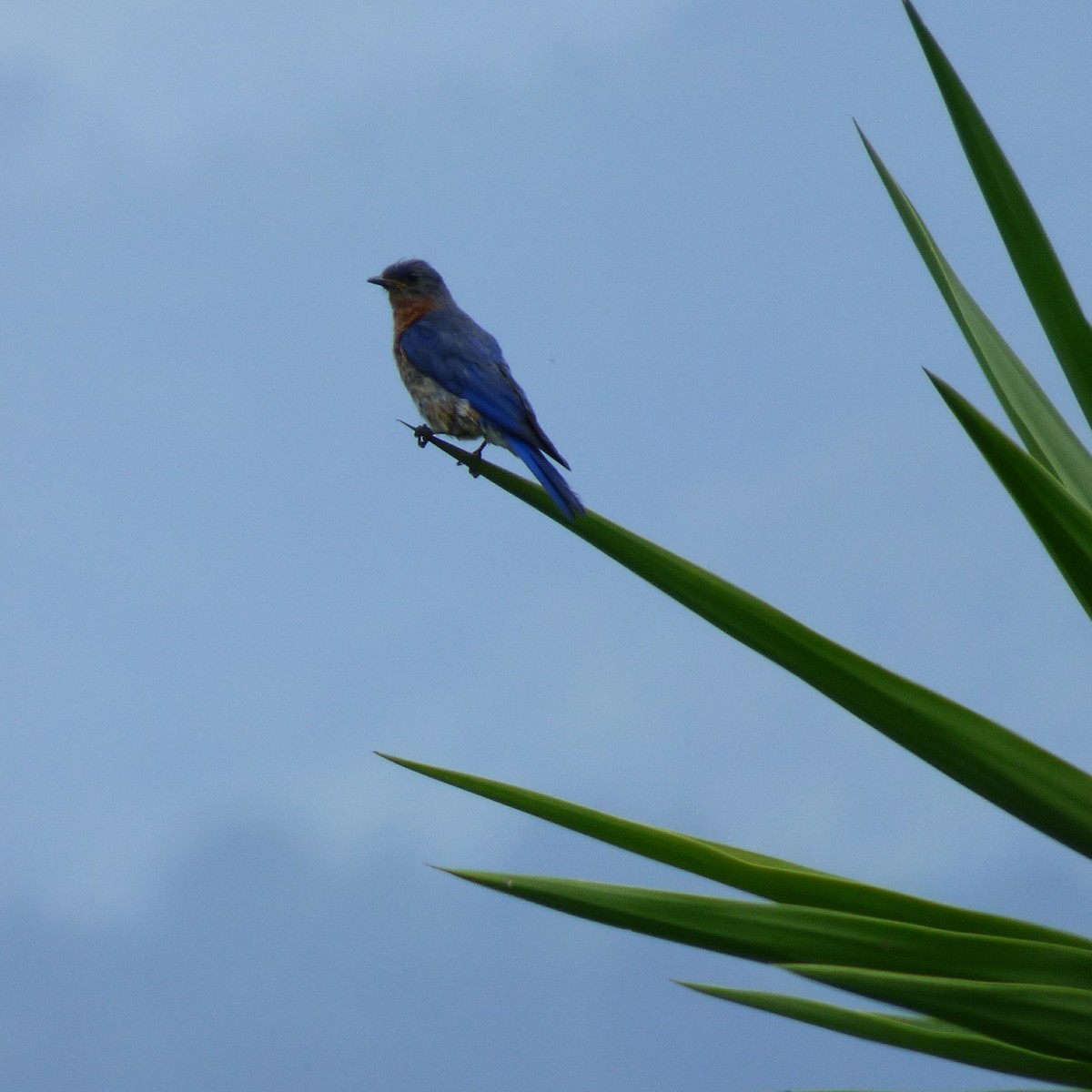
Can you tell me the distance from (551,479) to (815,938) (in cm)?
153

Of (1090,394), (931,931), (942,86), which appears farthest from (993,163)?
(931,931)

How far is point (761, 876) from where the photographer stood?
2.23m

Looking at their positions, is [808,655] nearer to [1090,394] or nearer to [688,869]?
[688,869]

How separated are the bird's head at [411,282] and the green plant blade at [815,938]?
4.78m

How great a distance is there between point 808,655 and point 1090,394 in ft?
2.23

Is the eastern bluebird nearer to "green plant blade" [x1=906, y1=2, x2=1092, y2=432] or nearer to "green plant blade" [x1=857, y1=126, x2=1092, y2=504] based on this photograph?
"green plant blade" [x1=857, y1=126, x2=1092, y2=504]

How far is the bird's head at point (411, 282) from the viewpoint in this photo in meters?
6.76

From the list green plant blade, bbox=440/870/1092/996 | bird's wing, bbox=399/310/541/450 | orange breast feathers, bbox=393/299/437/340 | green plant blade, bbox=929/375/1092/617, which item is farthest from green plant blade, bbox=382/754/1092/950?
orange breast feathers, bbox=393/299/437/340

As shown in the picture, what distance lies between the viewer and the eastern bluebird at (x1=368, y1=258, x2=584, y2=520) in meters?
4.77

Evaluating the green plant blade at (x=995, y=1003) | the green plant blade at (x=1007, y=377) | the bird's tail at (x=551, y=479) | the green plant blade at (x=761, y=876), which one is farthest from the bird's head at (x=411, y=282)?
the green plant blade at (x=995, y=1003)

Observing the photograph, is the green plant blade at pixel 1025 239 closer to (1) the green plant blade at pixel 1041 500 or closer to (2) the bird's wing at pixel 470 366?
(1) the green plant blade at pixel 1041 500

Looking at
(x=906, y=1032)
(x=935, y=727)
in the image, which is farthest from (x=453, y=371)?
(x=935, y=727)

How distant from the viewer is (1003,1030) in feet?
6.27

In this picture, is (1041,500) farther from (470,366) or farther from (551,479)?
(470,366)
